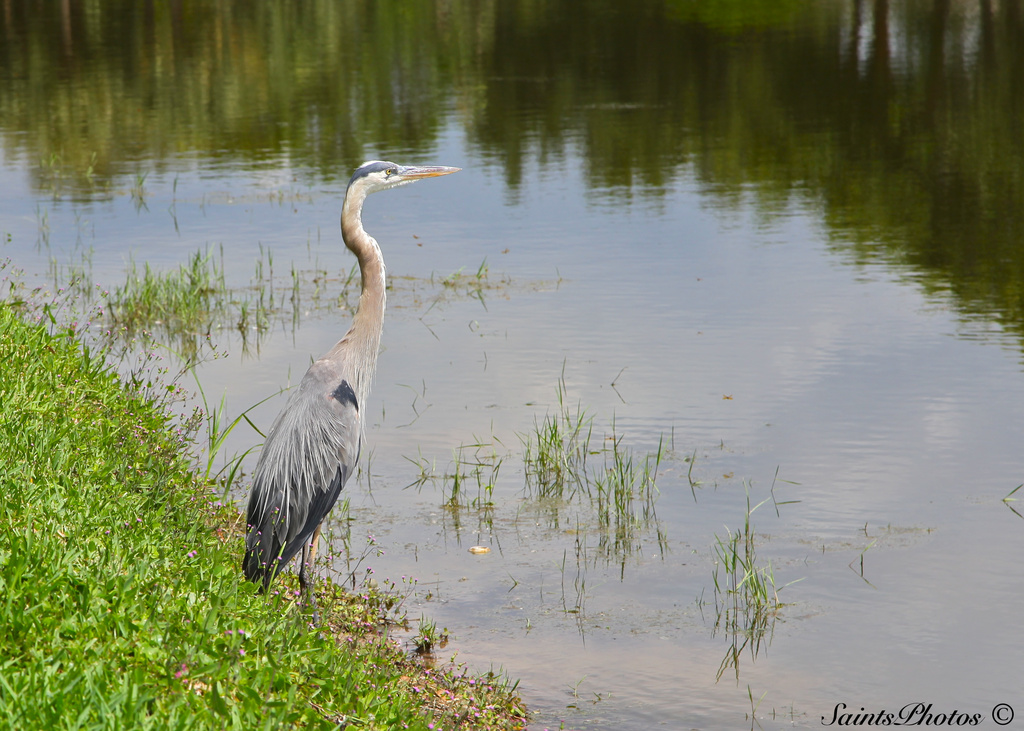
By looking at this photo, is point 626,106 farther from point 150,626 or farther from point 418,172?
A: point 150,626

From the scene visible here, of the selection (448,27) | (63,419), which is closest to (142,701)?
(63,419)

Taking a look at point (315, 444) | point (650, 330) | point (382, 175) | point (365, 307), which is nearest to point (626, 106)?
point (650, 330)

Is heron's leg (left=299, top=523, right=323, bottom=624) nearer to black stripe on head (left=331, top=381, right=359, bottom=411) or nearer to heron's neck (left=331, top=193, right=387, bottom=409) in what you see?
black stripe on head (left=331, top=381, right=359, bottom=411)

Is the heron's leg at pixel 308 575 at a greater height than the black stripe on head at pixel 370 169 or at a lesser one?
lesser

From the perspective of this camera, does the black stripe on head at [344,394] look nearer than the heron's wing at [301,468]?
No

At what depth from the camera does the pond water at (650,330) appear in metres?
5.21

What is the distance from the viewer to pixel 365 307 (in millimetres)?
5859

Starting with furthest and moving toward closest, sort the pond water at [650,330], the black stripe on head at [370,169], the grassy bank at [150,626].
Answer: the black stripe on head at [370,169]
the pond water at [650,330]
the grassy bank at [150,626]

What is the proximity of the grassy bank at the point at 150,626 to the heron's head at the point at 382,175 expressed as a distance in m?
1.84

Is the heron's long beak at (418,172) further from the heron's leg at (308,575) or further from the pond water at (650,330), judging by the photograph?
the heron's leg at (308,575)

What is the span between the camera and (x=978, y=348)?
8891mm

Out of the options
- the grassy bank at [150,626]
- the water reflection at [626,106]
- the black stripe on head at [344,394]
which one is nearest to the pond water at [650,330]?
the water reflection at [626,106]

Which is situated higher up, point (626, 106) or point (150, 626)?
point (626, 106)

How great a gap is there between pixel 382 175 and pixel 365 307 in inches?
31.0
